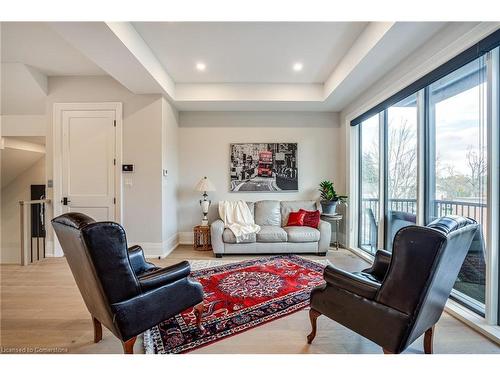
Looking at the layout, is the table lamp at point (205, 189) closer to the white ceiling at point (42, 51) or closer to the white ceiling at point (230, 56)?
the white ceiling at point (230, 56)

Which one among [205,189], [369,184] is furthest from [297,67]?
[205,189]

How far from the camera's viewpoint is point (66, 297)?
8.22 feet

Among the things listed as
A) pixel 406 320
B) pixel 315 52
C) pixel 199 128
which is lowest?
pixel 406 320

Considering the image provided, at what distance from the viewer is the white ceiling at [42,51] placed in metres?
2.76

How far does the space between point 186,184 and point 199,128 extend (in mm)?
1151

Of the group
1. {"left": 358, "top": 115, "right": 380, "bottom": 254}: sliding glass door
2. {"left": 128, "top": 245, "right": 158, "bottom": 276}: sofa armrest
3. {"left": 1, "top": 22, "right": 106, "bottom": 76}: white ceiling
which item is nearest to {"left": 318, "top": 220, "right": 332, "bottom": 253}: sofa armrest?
{"left": 358, "top": 115, "right": 380, "bottom": 254}: sliding glass door

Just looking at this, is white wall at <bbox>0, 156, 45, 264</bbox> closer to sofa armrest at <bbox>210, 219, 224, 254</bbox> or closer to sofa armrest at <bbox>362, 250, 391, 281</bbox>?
sofa armrest at <bbox>210, 219, 224, 254</bbox>

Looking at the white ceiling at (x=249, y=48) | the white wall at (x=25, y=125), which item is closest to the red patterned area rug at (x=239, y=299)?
the white ceiling at (x=249, y=48)

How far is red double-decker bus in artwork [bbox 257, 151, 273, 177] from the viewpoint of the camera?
4.73 m

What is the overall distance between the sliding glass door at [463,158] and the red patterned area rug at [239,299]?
1.46 metres

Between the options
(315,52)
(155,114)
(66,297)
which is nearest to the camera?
(66,297)

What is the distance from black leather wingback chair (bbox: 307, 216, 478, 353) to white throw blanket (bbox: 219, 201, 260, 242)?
2414 millimetres
